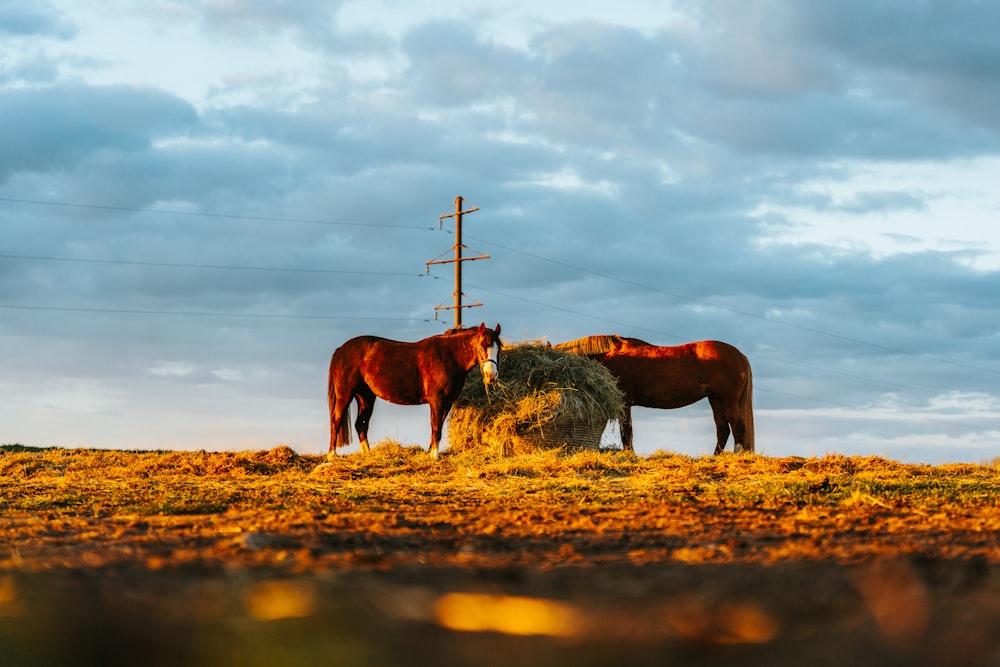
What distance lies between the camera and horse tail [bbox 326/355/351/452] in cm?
1485

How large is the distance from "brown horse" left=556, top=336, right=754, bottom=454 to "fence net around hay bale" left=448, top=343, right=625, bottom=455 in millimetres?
1296

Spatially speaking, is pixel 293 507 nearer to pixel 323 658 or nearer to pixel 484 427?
pixel 323 658

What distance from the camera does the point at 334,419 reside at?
1488cm

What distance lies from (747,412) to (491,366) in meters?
4.97

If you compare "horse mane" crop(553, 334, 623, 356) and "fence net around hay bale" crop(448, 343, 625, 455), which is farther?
"horse mane" crop(553, 334, 623, 356)

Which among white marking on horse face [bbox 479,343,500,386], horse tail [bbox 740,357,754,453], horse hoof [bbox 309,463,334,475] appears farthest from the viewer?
horse tail [bbox 740,357,754,453]

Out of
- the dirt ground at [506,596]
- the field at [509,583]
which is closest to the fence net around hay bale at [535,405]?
the field at [509,583]

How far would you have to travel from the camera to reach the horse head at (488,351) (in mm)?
13297

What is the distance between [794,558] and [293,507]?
3603 mm

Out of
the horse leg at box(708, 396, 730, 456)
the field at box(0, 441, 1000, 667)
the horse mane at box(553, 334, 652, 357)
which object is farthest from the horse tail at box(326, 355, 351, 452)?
the field at box(0, 441, 1000, 667)

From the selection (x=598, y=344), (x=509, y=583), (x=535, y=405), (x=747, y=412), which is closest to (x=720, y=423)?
(x=747, y=412)

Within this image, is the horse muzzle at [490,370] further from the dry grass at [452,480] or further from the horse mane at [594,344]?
the horse mane at [594,344]

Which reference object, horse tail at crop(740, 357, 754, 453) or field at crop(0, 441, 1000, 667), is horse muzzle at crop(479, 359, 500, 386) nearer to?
horse tail at crop(740, 357, 754, 453)

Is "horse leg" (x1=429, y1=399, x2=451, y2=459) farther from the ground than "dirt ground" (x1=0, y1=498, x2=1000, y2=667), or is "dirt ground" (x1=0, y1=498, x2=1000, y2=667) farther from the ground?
"horse leg" (x1=429, y1=399, x2=451, y2=459)
